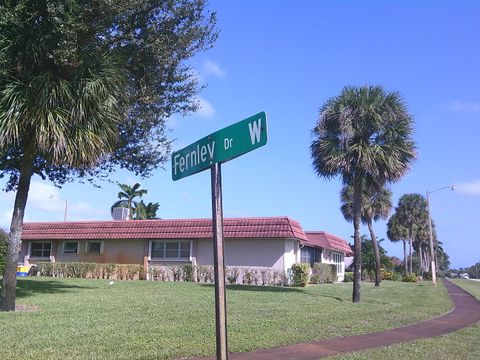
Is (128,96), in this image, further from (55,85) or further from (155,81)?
(55,85)

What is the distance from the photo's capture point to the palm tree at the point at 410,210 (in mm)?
64812

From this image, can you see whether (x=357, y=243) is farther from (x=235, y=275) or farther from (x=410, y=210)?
(x=410, y=210)

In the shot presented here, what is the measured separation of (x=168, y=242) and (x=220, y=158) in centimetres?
2712

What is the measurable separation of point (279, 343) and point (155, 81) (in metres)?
8.90

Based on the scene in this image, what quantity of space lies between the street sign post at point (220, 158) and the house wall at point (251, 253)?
23.9 meters

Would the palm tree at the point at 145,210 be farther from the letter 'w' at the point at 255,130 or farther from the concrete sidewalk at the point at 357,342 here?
the letter 'w' at the point at 255,130

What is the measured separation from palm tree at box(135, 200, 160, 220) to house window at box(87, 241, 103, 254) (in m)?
31.7

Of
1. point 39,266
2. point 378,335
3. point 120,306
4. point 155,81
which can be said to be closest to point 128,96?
point 155,81

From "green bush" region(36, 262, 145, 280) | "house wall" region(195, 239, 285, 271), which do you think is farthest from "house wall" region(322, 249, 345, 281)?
"green bush" region(36, 262, 145, 280)

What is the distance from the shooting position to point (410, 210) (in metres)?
65.2

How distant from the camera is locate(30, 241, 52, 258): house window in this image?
34781 mm

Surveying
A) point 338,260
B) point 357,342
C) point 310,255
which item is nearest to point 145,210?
point 338,260

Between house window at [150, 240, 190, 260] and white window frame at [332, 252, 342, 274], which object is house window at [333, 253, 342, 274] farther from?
house window at [150, 240, 190, 260]

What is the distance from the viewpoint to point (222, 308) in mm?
4980
